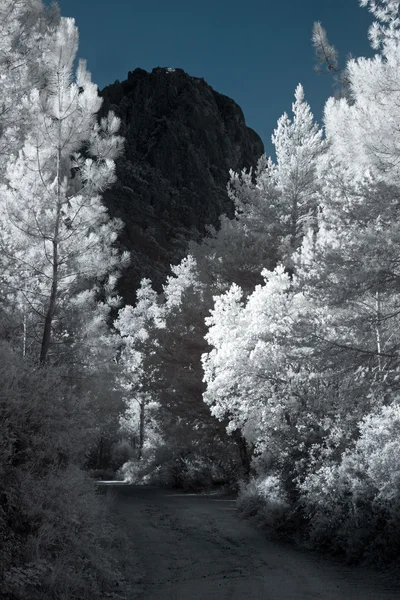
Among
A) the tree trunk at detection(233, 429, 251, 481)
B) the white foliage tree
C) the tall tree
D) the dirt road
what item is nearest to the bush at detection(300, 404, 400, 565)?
the dirt road

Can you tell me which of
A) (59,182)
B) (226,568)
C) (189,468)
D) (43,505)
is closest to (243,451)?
(189,468)

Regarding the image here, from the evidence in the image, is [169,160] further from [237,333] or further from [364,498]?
[364,498]

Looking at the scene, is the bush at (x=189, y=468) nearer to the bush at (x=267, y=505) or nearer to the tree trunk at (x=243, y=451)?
the tree trunk at (x=243, y=451)

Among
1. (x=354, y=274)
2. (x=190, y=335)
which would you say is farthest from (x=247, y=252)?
(x=354, y=274)

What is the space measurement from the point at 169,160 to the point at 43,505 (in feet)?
316

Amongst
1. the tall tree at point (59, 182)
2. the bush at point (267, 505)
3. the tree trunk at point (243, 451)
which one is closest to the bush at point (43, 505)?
the tall tree at point (59, 182)

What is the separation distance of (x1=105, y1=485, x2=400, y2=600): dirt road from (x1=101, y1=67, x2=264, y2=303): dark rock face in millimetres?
61661

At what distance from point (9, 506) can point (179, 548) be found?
15.8 ft

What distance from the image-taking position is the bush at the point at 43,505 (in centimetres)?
562

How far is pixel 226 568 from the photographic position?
842 centimetres

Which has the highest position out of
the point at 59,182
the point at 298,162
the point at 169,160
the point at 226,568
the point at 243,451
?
the point at 169,160

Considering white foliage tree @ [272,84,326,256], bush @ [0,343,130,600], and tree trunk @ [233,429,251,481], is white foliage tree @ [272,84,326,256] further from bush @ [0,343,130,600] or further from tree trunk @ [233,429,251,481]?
bush @ [0,343,130,600]

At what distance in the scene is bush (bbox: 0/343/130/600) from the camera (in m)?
5.62

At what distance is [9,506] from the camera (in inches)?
240
